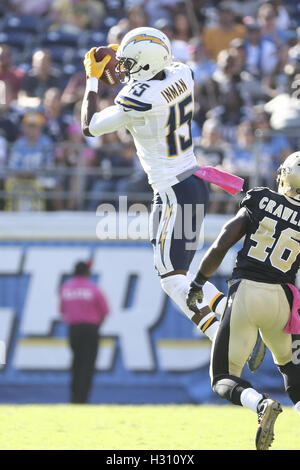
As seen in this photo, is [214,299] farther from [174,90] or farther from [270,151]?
[270,151]

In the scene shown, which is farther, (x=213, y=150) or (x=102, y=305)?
(x=102, y=305)

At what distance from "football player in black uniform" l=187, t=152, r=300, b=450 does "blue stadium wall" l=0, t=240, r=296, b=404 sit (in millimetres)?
7305

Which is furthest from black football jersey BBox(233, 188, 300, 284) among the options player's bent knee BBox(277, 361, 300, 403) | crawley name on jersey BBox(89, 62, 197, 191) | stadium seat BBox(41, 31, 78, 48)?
stadium seat BBox(41, 31, 78, 48)

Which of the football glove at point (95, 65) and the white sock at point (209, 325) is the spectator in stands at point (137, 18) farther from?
the white sock at point (209, 325)

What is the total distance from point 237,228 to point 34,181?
682 centimetres

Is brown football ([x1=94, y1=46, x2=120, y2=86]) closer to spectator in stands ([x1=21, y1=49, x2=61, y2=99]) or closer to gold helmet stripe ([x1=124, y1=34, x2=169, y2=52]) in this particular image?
gold helmet stripe ([x1=124, y1=34, x2=169, y2=52])

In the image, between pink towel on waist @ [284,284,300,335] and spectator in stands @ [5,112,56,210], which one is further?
spectator in stands @ [5,112,56,210]

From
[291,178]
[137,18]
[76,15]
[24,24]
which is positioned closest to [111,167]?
[137,18]

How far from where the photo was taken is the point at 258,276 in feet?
20.4

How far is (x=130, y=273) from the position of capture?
45.3 feet

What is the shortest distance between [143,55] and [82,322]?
242 inches

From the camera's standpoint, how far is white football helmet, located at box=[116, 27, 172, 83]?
287 inches
